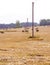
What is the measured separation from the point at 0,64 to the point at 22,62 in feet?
5.17

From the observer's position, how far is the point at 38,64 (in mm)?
15336

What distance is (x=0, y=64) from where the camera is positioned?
15.2 m

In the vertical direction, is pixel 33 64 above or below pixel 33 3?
below

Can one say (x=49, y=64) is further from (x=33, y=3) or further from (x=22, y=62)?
(x=33, y=3)

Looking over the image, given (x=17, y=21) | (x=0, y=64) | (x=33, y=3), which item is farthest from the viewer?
(x=17, y=21)

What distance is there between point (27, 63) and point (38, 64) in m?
0.75

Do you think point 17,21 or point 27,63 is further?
point 17,21

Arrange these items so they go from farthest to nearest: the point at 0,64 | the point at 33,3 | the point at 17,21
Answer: the point at 17,21 < the point at 33,3 < the point at 0,64

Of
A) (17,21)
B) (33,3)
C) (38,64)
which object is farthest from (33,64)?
(17,21)

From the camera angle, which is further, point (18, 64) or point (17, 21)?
point (17, 21)

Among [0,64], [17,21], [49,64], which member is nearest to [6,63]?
[0,64]

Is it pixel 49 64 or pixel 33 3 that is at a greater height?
pixel 33 3

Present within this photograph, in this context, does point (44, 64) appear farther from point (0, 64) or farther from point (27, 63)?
point (0, 64)

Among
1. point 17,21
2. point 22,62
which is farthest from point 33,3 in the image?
point 17,21
